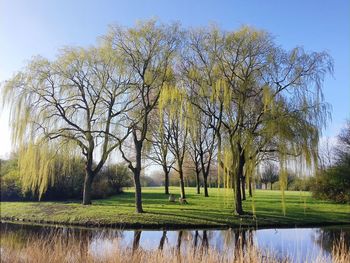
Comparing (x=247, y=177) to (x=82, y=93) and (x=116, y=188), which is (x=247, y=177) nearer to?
(x=82, y=93)

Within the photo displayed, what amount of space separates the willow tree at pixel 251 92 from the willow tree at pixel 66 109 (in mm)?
5747

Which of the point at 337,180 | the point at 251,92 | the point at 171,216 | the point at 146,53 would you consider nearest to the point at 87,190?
the point at 171,216

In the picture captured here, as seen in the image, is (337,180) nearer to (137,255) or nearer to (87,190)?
(87,190)

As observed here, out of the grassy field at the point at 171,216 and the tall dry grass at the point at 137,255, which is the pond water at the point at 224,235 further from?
the tall dry grass at the point at 137,255

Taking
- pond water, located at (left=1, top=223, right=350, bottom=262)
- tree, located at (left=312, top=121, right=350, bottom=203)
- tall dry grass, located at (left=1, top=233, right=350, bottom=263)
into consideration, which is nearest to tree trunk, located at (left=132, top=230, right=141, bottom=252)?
pond water, located at (left=1, top=223, right=350, bottom=262)

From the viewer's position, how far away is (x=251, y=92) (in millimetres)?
22188

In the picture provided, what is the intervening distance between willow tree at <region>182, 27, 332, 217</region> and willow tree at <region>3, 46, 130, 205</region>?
5.75m

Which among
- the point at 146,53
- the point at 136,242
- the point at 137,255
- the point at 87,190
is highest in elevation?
the point at 146,53

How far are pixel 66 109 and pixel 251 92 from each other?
12.2 meters

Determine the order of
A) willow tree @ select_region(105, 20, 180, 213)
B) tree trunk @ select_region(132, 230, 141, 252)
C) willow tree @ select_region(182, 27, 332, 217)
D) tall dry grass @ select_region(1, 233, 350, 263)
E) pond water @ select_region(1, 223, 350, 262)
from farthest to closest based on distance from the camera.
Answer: willow tree @ select_region(105, 20, 180, 213)
willow tree @ select_region(182, 27, 332, 217)
pond water @ select_region(1, 223, 350, 262)
tree trunk @ select_region(132, 230, 141, 252)
tall dry grass @ select_region(1, 233, 350, 263)

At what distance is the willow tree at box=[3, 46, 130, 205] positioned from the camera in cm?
2284

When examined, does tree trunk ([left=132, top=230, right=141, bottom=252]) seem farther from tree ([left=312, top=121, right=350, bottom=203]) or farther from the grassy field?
tree ([left=312, top=121, right=350, bottom=203])

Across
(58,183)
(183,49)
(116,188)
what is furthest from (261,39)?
(116,188)

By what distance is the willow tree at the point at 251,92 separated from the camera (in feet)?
62.6
